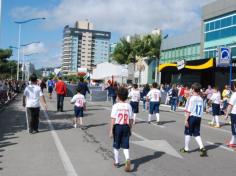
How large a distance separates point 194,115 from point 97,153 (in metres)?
2.44

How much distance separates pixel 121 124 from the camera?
9.02 meters

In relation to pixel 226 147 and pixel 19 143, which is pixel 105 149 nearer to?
pixel 19 143

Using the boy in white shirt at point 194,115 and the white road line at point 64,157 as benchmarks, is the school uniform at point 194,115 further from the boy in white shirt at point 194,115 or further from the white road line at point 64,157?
the white road line at point 64,157

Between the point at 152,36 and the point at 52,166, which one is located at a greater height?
the point at 152,36

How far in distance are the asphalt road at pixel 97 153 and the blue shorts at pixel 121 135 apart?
477mm

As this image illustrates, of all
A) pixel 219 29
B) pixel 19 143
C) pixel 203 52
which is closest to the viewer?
pixel 19 143

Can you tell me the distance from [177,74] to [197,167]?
32.8 m

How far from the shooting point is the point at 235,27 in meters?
40.9

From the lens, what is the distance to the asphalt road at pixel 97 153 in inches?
349

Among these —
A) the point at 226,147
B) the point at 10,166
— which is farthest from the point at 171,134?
the point at 10,166

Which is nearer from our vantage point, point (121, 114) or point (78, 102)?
point (121, 114)

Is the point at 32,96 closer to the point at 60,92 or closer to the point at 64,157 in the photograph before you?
the point at 64,157

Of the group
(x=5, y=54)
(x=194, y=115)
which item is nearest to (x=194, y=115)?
(x=194, y=115)

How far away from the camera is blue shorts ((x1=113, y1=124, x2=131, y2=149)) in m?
9.02
